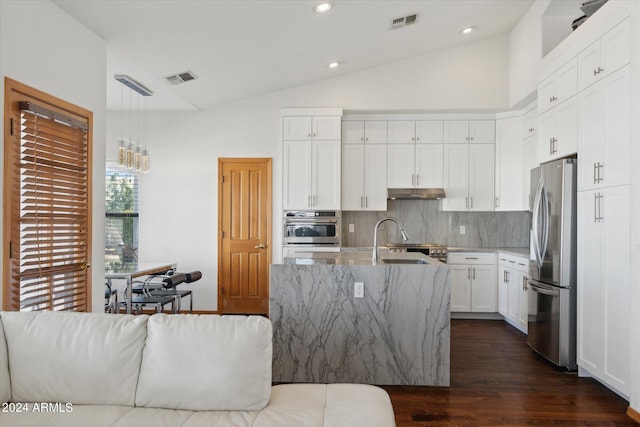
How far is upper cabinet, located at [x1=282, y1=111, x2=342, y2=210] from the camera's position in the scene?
5598mm

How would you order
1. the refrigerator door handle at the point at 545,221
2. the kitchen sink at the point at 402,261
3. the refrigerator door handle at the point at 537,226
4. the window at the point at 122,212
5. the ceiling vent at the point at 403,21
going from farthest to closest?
1. the window at the point at 122,212
2. the ceiling vent at the point at 403,21
3. the refrigerator door handle at the point at 537,226
4. the refrigerator door handle at the point at 545,221
5. the kitchen sink at the point at 402,261

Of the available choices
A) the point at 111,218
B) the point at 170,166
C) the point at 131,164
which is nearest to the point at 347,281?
the point at 131,164

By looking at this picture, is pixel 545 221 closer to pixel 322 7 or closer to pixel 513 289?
pixel 513 289

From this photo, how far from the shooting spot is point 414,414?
9.20 feet

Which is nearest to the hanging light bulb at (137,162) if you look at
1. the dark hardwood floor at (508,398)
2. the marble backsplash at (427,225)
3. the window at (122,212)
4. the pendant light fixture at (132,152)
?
the pendant light fixture at (132,152)

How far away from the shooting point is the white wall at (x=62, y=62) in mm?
2557

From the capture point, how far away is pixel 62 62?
9.84ft

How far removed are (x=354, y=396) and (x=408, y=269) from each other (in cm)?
147

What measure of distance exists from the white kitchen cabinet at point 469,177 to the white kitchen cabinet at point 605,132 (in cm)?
225

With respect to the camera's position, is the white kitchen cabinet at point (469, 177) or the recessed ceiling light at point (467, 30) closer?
the recessed ceiling light at point (467, 30)

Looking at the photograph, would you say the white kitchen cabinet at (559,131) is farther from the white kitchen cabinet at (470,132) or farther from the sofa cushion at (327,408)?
the sofa cushion at (327,408)

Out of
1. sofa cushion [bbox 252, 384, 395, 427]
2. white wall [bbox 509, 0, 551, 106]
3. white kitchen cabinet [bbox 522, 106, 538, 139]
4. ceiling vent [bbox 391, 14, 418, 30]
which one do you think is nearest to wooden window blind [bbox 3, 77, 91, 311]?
sofa cushion [bbox 252, 384, 395, 427]

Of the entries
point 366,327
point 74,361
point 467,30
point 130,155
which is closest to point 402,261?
point 366,327

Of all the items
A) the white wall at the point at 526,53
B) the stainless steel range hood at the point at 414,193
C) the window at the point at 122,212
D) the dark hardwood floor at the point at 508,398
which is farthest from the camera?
the window at the point at 122,212
